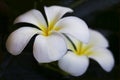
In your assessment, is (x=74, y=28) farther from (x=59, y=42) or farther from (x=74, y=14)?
(x=74, y=14)

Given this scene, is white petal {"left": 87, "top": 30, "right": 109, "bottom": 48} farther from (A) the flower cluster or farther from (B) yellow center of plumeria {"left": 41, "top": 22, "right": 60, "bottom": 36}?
(B) yellow center of plumeria {"left": 41, "top": 22, "right": 60, "bottom": 36}

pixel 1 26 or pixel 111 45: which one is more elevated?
pixel 1 26

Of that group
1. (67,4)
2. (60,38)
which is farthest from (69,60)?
(67,4)

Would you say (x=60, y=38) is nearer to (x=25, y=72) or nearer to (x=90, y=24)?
(x=25, y=72)

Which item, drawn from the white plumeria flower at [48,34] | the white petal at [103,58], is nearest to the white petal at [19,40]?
the white plumeria flower at [48,34]

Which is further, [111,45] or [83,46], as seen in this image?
[111,45]

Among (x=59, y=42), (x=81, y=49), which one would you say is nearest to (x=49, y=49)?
(x=59, y=42)

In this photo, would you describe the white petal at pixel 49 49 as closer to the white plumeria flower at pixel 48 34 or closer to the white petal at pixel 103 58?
the white plumeria flower at pixel 48 34
